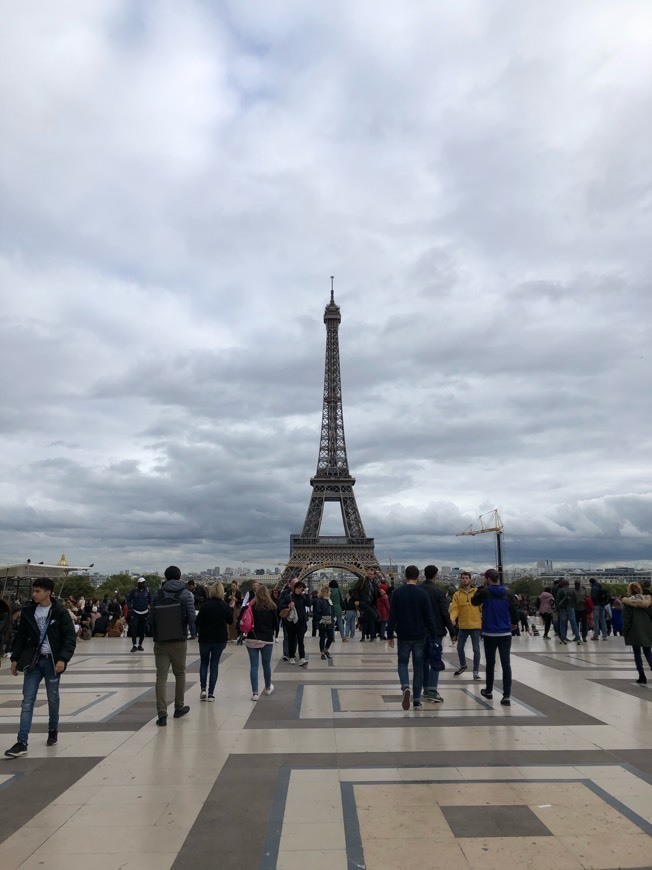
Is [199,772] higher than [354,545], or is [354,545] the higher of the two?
[354,545]

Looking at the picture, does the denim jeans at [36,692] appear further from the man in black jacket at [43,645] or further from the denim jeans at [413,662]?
the denim jeans at [413,662]

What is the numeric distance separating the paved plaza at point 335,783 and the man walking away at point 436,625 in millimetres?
469

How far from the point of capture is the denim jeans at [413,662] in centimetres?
944

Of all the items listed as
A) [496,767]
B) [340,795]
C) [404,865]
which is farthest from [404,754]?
[404,865]

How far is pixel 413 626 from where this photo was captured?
9.38m

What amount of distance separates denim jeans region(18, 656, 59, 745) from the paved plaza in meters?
0.30

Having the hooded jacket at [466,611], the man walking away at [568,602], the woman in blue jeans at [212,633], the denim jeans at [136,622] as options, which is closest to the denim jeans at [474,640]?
the hooded jacket at [466,611]

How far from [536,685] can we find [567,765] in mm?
4941

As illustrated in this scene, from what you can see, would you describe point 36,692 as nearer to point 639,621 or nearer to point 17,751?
point 17,751

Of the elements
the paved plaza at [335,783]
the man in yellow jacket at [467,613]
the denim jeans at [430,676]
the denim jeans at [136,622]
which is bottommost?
the paved plaza at [335,783]

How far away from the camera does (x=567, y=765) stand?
6.66 meters

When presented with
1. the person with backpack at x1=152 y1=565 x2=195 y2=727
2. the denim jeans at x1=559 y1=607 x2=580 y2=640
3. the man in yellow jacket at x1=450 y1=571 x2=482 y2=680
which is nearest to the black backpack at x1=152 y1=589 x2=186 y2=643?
the person with backpack at x1=152 y1=565 x2=195 y2=727

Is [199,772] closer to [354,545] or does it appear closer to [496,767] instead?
[496,767]

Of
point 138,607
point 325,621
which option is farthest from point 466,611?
point 138,607
